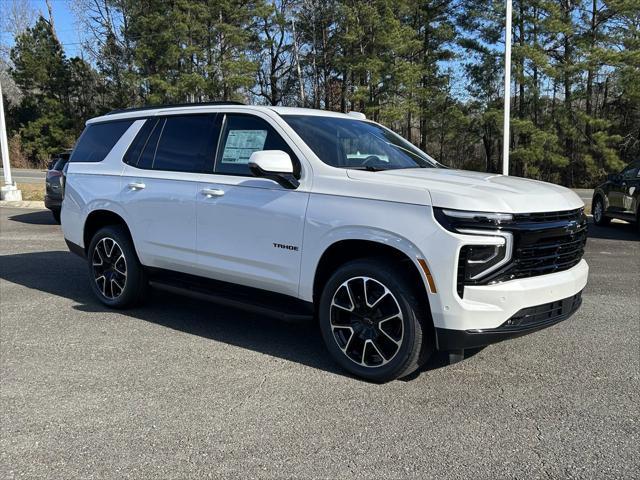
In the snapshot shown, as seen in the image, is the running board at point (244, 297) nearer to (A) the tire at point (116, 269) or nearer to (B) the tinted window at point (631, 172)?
(A) the tire at point (116, 269)

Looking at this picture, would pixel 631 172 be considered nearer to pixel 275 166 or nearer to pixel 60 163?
pixel 275 166

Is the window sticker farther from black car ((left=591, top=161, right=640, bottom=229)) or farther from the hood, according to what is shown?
black car ((left=591, top=161, right=640, bottom=229))

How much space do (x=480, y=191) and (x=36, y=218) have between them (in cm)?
1286

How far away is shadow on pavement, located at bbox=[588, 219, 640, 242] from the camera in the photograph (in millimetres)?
11531

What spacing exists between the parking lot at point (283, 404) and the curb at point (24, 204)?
38.9ft

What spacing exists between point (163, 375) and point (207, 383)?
37cm

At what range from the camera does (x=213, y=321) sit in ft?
17.8

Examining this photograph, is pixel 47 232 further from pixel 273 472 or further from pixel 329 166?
pixel 273 472

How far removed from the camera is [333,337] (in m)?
4.07

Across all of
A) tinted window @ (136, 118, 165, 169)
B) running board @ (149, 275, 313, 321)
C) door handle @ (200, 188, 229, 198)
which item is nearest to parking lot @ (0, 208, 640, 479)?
running board @ (149, 275, 313, 321)

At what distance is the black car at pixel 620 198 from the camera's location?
1166cm

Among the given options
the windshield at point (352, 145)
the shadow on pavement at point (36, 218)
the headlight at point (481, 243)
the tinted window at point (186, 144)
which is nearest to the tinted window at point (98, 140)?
the tinted window at point (186, 144)

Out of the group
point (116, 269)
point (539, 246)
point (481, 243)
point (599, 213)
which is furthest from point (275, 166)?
point (599, 213)

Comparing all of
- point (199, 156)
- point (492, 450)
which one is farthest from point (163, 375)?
point (492, 450)
